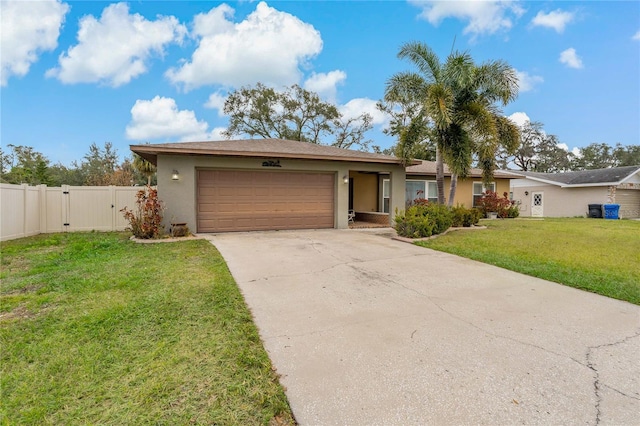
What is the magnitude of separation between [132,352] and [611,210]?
83.5 ft

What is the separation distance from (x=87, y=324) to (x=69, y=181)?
1315 inches

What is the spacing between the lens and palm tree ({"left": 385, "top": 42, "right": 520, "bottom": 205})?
10.6m

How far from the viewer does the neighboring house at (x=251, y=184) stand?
30.7ft

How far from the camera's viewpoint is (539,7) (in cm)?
1056

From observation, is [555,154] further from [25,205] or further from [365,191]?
[25,205]

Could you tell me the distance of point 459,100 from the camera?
11.2 meters

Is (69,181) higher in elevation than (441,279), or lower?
higher

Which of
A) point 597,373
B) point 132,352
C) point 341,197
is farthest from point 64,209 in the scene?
point 597,373

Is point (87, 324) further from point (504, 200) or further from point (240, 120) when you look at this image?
point (240, 120)

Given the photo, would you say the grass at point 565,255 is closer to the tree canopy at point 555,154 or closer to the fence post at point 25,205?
the fence post at point 25,205

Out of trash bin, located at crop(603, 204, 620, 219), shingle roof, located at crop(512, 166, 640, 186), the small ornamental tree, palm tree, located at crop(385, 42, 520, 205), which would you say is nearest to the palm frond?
palm tree, located at crop(385, 42, 520, 205)

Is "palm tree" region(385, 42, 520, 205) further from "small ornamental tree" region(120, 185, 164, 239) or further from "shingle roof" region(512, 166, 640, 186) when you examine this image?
"shingle roof" region(512, 166, 640, 186)

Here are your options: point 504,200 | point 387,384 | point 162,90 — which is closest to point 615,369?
point 387,384

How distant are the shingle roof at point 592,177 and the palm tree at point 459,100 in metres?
12.4
